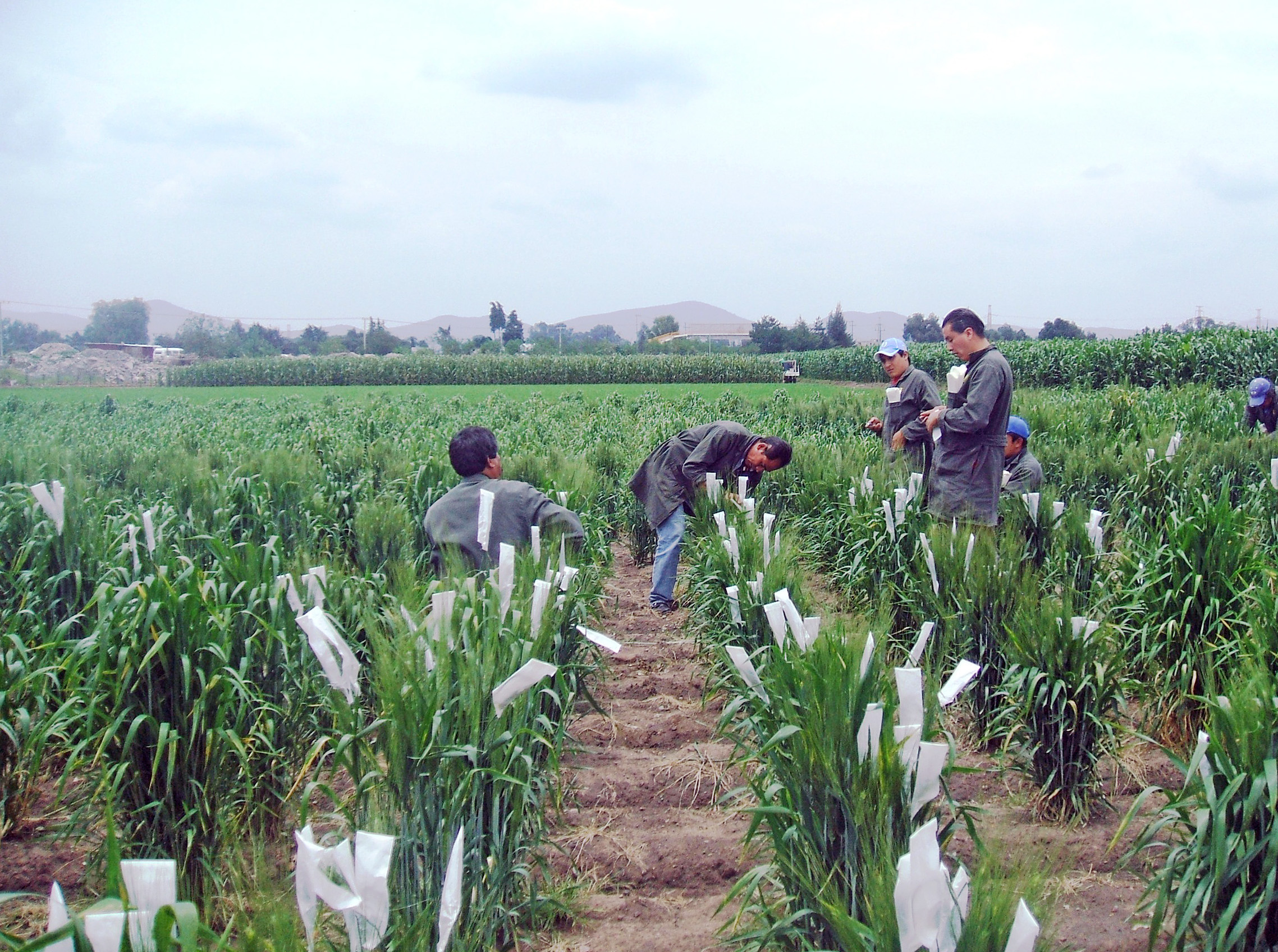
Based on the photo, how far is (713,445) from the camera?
645 centimetres

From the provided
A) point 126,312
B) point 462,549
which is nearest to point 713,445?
point 462,549

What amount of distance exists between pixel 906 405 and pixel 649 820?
4305 millimetres

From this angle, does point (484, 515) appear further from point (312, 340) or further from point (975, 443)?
point (312, 340)

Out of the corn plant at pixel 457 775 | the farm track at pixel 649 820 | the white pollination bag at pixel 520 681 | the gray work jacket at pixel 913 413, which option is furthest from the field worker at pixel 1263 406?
the white pollination bag at pixel 520 681

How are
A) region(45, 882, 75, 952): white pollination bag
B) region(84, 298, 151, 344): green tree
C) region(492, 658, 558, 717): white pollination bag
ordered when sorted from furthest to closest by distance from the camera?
region(84, 298, 151, 344): green tree → region(492, 658, 558, 717): white pollination bag → region(45, 882, 75, 952): white pollination bag

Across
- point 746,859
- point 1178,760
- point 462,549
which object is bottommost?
point 746,859

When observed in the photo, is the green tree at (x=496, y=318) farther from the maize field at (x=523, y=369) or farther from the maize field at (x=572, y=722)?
the maize field at (x=572, y=722)

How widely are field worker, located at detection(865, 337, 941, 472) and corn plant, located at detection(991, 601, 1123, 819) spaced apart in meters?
3.21

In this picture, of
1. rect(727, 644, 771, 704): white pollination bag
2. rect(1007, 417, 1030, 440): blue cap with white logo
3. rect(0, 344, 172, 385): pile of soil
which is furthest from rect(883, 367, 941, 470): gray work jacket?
rect(0, 344, 172, 385): pile of soil

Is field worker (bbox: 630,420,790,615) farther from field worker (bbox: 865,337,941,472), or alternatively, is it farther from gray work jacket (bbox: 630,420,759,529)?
field worker (bbox: 865,337,941,472)

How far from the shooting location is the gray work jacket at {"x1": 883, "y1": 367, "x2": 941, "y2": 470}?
22.1 ft

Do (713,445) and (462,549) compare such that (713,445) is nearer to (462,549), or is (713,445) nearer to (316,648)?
(462,549)

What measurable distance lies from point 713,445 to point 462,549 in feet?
8.06

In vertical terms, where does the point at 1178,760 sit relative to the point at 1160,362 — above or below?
below
